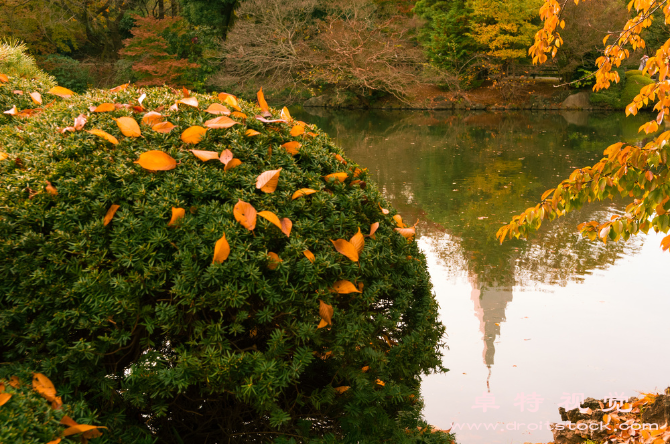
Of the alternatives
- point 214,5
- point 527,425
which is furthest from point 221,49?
point 527,425

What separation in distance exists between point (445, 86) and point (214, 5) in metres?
13.7

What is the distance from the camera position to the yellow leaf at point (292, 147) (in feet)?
6.64

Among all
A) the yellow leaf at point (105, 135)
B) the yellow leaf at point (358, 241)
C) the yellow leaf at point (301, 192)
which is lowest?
the yellow leaf at point (358, 241)

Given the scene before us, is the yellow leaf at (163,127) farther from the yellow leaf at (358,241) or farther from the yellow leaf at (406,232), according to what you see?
the yellow leaf at (406,232)

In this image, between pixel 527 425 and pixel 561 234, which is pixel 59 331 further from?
pixel 561 234

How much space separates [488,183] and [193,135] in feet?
28.7

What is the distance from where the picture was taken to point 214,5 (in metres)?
26.5

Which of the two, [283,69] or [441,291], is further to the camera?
[283,69]

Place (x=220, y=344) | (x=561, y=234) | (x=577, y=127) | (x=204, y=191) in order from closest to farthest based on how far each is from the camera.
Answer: (x=220, y=344) < (x=204, y=191) < (x=561, y=234) < (x=577, y=127)

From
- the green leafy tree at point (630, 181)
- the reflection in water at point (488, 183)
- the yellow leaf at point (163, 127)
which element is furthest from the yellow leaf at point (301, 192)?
the reflection in water at point (488, 183)

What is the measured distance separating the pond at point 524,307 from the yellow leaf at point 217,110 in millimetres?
2234

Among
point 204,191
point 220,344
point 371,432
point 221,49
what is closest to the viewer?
point 220,344

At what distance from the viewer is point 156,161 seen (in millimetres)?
1789

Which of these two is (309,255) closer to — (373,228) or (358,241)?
(358,241)
